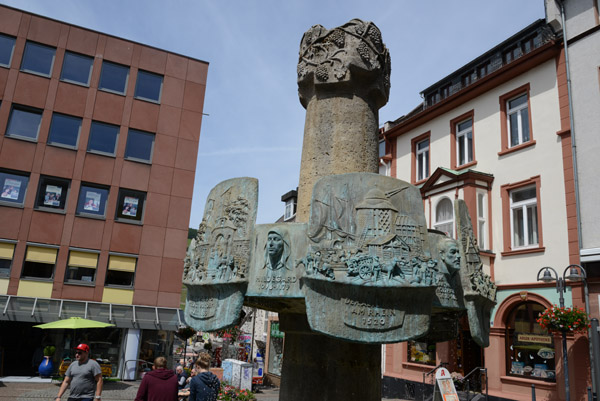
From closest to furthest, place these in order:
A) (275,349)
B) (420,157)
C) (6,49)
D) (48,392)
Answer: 1. (48,392)
2. (420,157)
3. (6,49)
4. (275,349)

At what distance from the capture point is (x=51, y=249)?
21.2m

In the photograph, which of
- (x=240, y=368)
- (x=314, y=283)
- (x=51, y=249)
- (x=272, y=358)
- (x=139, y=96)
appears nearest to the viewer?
(x=314, y=283)

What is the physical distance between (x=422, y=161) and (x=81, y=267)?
15792 millimetres

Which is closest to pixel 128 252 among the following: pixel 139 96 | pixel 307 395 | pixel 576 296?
pixel 139 96

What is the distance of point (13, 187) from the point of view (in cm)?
2134

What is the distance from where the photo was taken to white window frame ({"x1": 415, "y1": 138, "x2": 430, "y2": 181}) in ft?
68.4

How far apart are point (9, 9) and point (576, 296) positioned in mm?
25492

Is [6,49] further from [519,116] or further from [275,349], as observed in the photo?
[519,116]

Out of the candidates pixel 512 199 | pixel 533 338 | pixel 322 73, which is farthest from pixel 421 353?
pixel 322 73

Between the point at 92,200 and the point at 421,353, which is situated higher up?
the point at 92,200

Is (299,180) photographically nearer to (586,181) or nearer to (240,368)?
(586,181)

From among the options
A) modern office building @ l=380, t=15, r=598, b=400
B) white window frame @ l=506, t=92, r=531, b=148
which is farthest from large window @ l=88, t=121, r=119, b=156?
white window frame @ l=506, t=92, r=531, b=148

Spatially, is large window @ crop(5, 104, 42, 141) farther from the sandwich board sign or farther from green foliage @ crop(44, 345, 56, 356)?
the sandwich board sign

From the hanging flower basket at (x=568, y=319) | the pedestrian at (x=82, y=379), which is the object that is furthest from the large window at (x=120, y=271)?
the hanging flower basket at (x=568, y=319)
